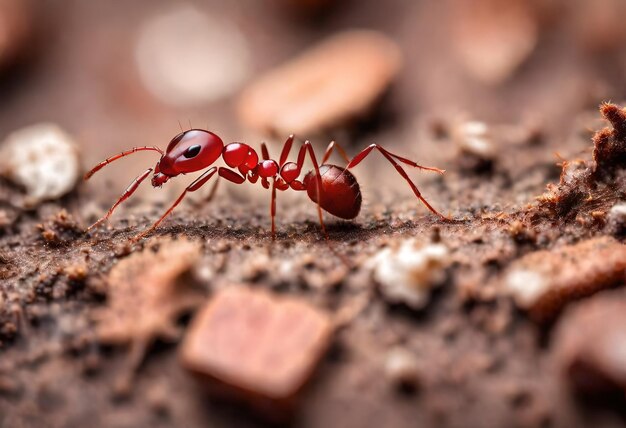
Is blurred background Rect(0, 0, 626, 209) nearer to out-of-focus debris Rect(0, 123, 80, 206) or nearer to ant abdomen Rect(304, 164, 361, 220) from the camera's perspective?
out-of-focus debris Rect(0, 123, 80, 206)

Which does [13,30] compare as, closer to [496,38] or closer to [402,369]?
[496,38]

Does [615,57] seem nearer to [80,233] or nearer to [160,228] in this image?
[160,228]

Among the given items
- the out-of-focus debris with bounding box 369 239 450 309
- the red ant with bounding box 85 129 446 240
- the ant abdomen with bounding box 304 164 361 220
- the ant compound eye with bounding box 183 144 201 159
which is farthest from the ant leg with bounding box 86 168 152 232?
the out-of-focus debris with bounding box 369 239 450 309

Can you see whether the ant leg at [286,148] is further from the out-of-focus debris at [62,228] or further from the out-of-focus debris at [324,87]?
the out-of-focus debris at [62,228]

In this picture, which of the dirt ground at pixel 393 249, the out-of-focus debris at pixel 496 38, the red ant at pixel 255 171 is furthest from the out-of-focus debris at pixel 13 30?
the out-of-focus debris at pixel 496 38

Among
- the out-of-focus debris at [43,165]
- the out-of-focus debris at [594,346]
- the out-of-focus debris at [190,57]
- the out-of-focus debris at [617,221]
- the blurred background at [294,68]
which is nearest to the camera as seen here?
the out-of-focus debris at [594,346]

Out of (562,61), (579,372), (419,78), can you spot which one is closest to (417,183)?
(419,78)
